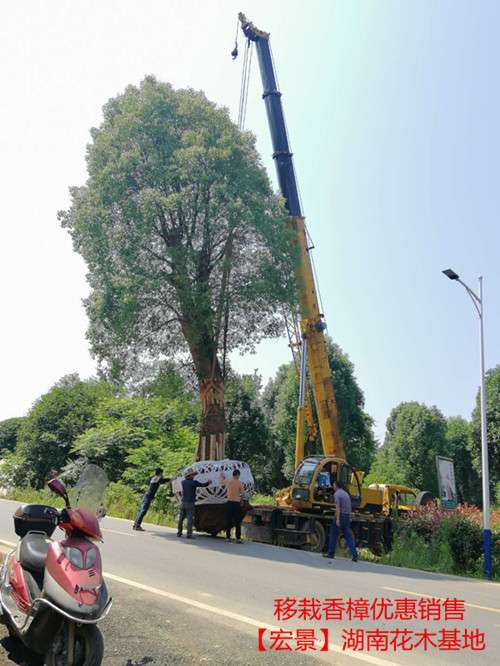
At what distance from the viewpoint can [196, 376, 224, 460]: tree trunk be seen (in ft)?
71.1

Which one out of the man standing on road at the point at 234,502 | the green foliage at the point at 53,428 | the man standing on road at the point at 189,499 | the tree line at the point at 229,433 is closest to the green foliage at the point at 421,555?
the man standing on road at the point at 234,502

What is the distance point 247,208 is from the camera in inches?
809

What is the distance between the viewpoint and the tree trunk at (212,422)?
21.7 m

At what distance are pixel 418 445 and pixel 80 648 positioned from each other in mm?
53448

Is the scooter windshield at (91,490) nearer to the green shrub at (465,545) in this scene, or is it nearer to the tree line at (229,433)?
the green shrub at (465,545)

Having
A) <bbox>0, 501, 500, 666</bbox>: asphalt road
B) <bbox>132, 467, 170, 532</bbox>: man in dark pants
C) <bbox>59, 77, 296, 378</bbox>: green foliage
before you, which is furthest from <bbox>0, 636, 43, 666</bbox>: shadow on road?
<bbox>59, 77, 296, 378</bbox>: green foliage

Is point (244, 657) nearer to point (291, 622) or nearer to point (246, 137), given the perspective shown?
point (291, 622)

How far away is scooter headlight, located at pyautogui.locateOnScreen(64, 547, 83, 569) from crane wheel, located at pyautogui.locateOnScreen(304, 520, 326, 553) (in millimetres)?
12580

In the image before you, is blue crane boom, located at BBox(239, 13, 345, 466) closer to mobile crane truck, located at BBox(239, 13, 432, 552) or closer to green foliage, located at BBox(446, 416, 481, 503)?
mobile crane truck, located at BBox(239, 13, 432, 552)

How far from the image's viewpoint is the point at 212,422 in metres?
21.7

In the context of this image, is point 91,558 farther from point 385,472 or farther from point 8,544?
point 385,472

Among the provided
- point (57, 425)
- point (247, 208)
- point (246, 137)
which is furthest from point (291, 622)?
point (57, 425)

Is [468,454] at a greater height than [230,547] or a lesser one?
greater

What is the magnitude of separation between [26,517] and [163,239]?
16.0m
